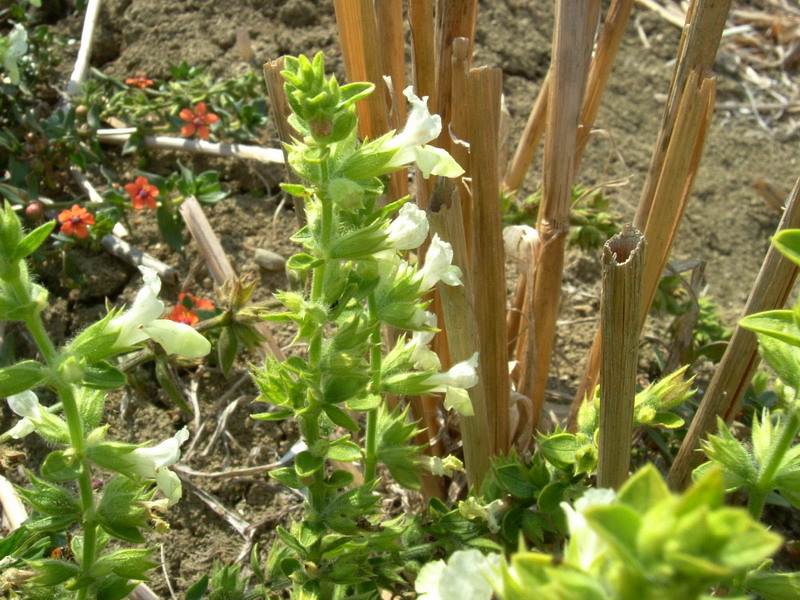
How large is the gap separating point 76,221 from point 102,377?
A: 1110 mm

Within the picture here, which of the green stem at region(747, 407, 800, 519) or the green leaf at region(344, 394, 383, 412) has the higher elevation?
the green leaf at region(344, 394, 383, 412)

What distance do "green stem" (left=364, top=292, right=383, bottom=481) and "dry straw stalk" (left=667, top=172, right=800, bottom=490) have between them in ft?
1.53

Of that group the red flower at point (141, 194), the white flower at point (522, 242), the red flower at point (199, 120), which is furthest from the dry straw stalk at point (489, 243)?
the red flower at point (199, 120)

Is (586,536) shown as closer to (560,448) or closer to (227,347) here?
(560,448)

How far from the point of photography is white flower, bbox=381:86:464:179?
38.8 inches

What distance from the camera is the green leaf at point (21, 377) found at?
893 mm

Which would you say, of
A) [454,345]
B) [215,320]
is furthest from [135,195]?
[454,345]

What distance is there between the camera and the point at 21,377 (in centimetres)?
90

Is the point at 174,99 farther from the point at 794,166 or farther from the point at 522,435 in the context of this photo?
the point at 794,166

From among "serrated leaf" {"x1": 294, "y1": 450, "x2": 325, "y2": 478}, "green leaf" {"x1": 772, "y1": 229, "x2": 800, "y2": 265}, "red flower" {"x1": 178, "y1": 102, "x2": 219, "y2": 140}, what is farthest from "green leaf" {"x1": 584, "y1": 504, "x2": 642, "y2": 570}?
"red flower" {"x1": 178, "y1": 102, "x2": 219, "y2": 140}

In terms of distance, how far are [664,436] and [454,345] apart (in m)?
0.68

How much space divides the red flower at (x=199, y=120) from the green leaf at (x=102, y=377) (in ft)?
4.48

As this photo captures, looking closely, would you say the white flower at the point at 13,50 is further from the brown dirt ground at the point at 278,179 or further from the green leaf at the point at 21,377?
the green leaf at the point at 21,377

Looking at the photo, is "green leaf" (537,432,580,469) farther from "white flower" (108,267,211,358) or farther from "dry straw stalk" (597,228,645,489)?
"white flower" (108,267,211,358)
